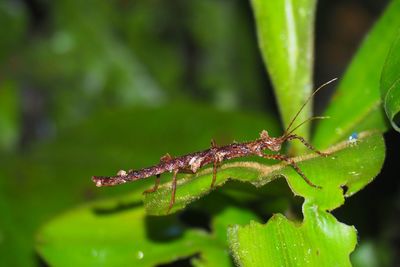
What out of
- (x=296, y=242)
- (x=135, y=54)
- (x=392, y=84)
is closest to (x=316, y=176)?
(x=296, y=242)

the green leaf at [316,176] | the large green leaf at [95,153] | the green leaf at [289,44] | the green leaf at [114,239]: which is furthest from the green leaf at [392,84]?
the large green leaf at [95,153]

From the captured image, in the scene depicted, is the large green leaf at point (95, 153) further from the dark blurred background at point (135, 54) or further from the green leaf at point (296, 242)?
the green leaf at point (296, 242)

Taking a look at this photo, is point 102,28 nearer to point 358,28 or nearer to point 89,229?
point 358,28

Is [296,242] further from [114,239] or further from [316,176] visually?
[114,239]

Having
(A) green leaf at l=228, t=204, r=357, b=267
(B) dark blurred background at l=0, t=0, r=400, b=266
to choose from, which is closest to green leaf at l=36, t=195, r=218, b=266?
(A) green leaf at l=228, t=204, r=357, b=267

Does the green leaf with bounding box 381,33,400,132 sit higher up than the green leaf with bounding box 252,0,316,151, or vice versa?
the green leaf with bounding box 252,0,316,151

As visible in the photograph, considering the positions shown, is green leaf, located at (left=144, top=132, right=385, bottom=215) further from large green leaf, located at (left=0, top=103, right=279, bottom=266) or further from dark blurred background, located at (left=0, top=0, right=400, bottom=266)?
dark blurred background, located at (left=0, top=0, right=400, bottom=266)
